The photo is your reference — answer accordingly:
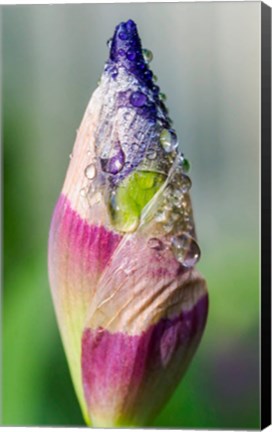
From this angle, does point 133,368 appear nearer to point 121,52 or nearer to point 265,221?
point 265,221

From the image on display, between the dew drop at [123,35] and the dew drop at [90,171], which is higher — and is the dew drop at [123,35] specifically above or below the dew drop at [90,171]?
above

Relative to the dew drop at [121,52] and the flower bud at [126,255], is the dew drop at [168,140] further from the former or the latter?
the dew drop at [121,52]

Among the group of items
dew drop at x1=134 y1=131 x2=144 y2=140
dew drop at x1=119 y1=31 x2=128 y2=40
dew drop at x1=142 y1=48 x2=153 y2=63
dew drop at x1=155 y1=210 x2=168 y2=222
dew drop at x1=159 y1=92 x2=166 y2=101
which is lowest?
dew drop at x1=155 y1=210 x2=168 y2=222

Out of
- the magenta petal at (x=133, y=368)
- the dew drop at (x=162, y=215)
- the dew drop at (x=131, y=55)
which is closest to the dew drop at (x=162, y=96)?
the dew drop at (x=131, y=55)

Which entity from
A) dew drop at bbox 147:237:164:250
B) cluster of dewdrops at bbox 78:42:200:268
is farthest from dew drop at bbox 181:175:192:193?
dew drop at bbox 147:237:164:250

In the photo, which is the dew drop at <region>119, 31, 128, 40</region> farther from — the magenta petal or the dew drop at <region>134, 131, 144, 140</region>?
the magenta petal

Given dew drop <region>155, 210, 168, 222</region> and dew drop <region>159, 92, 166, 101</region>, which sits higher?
dew drop <region>159, 92, 166, 101</region>

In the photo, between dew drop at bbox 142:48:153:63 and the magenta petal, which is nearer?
the magenta petal

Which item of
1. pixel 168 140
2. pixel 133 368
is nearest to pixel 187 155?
pixel 168 140
